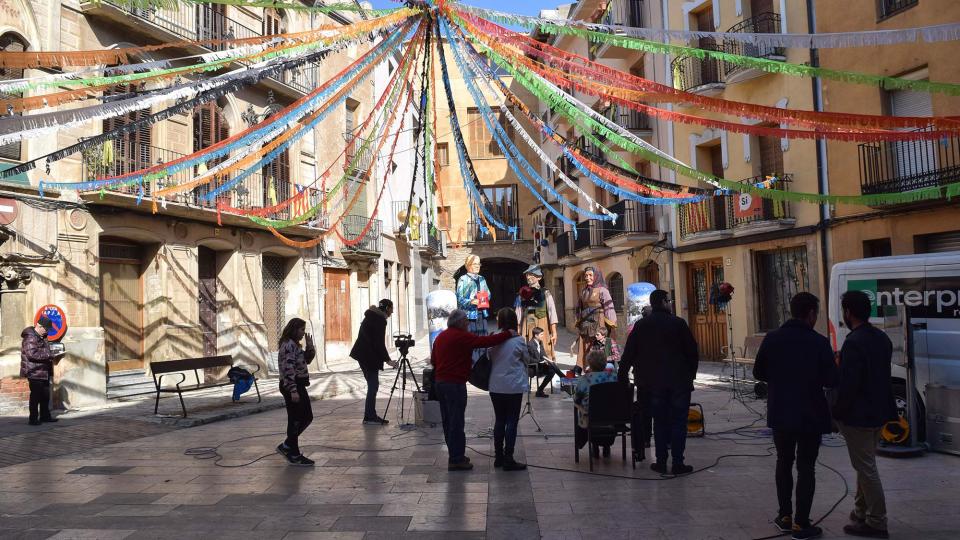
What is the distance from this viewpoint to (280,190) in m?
20.0

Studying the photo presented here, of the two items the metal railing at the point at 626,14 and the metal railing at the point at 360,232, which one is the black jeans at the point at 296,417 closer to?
the metal railing at the point at 360,232

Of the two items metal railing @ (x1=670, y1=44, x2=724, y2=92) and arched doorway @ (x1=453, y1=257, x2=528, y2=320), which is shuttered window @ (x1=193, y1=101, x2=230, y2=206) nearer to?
metal railing @ (x1=670, y1=44, x2=724, y2=92)

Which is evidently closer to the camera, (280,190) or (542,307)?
(542,307)

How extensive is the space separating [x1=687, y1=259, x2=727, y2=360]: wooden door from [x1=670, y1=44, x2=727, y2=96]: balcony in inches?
195

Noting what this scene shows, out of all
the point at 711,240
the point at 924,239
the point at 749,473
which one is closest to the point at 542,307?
the point at 749,473

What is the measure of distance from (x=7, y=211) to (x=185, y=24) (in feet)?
21.2

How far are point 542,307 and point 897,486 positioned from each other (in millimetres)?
7236

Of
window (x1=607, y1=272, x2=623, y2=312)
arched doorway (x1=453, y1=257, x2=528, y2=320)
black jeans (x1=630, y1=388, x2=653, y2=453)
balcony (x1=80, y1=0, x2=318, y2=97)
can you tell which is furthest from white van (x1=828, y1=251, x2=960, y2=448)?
arched doorway (x1=453, y1=257, x2=528, y2=320)

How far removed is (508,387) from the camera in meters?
7.13

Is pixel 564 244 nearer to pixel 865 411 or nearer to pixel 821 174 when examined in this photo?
pixel 821 174

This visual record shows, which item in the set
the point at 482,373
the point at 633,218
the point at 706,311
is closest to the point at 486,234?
the point at 633,218

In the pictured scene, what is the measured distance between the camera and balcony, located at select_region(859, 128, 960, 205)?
1373cm

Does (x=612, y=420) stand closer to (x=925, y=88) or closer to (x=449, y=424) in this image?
(x=449, y=424)

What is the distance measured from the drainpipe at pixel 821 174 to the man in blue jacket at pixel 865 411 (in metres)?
12.3
